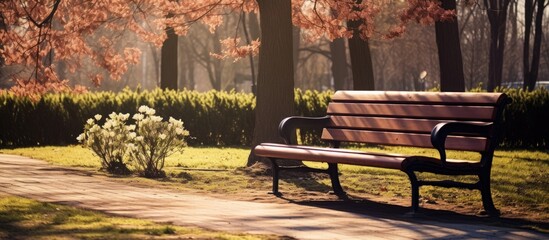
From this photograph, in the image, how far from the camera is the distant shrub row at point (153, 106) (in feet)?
74.0

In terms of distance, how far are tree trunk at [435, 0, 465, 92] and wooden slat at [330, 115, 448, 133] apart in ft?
27.4

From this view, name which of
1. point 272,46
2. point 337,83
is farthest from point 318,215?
point 337,83

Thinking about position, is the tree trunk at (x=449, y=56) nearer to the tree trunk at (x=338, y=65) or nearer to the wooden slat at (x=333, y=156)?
the wooden slat at (x=333, y=156)

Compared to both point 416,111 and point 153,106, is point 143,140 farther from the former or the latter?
point 153,106

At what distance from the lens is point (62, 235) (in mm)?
7926

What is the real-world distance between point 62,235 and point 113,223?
0.71m

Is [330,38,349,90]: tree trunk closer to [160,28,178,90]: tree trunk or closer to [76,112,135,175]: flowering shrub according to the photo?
[160,28,178,90]: tree trunk

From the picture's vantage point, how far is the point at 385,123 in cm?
1127

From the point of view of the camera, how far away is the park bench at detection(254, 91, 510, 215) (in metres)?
9.73

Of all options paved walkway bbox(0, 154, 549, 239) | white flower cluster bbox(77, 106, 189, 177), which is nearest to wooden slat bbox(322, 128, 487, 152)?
paved walkway bbox(0, 154, 549, 239)

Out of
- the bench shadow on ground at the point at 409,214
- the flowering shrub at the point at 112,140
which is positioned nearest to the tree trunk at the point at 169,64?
the flowering shrub at the point at 112,140

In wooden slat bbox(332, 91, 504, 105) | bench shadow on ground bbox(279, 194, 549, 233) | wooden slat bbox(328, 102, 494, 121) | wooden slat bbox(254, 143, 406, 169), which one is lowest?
bench shadow on ground bbox(279, 194, 549, 233)

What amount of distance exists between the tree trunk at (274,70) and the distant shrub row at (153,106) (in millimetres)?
8013

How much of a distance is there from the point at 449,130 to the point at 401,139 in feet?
4.41
